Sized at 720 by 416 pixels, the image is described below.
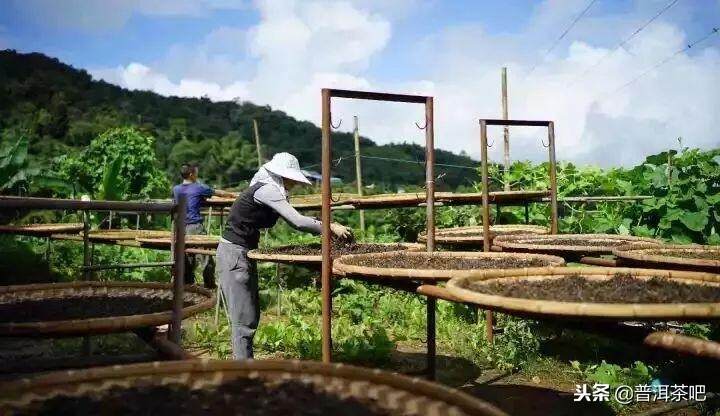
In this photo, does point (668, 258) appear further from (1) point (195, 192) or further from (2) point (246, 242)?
(1) point (195, 192)

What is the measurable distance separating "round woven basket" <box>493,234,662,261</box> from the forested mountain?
1167 cm

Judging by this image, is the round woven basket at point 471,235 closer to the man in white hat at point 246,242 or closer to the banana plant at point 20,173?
the man in white hat at point 246,242

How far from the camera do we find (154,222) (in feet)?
38.2

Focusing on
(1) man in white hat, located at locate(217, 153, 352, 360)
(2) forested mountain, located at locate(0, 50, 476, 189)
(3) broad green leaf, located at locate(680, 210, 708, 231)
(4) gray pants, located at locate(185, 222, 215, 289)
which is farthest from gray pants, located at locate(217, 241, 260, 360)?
(2) forested mountain, located at locate(0, 50, 476, 189)

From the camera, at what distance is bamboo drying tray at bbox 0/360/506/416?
4.53ft

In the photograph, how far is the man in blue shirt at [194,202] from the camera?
711 centimetres

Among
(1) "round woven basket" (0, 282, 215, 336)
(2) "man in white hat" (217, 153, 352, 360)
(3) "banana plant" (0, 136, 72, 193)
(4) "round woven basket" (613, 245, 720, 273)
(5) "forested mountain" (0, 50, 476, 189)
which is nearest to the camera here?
(1) "round woven basket" (0, 282, 215, 336)

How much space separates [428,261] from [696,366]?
1.79 m

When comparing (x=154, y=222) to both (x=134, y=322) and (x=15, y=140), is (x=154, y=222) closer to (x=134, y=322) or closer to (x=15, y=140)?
(x=15, y=140)

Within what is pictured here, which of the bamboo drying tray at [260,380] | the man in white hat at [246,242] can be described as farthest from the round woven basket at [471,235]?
the bamboo drying tray at [260,380]

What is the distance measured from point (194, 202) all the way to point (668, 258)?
17.9ft

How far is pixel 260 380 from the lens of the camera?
1.62m

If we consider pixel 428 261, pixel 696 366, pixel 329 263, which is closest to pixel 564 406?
pixel 696 366

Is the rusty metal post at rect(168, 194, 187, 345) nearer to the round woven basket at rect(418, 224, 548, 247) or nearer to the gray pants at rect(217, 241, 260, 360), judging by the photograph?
the gray pants at rect(217, 241, 260, 360)
